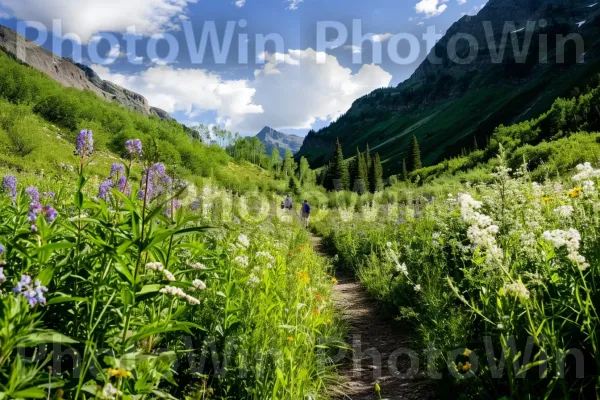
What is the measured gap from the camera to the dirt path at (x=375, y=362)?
384 cm

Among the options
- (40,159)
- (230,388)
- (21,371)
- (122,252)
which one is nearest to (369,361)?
(230,388)

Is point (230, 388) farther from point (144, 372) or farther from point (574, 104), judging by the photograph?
point (574, 104)

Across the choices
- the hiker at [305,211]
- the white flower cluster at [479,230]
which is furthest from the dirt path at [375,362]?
the hiker at [305,211]

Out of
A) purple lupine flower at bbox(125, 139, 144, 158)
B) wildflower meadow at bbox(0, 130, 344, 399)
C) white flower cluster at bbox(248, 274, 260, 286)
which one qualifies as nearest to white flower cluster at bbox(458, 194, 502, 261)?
wildflower meadow at bbox(0, 130, 344, 399)

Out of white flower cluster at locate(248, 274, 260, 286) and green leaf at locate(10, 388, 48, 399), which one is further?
white flower cluster at locate(248, 274, 260, 286)

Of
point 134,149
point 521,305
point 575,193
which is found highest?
point 134,149

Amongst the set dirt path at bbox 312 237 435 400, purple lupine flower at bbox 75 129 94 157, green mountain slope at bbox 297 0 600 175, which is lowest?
dirt path at bbox 312 237 435 400

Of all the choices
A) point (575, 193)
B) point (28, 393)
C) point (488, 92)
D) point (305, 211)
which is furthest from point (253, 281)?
point (488, 92)

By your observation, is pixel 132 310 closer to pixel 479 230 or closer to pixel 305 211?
pixel 479 230

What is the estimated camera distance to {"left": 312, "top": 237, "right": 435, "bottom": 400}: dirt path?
384cm

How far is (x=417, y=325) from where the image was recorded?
5.01 m

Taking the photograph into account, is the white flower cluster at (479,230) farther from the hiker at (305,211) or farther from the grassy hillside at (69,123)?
the grassy hillside at (69,123)

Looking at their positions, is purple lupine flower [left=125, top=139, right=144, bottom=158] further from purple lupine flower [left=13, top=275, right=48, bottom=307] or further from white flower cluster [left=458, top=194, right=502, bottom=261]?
white flower cluster [left=458, top=194, right=502, bottom=261]

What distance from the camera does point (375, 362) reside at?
15.0 ft
